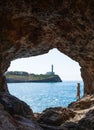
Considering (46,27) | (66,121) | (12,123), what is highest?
(46,27)

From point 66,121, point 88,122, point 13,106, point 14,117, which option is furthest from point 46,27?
point 14,117

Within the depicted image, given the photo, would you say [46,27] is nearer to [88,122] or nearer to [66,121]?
[66,121]

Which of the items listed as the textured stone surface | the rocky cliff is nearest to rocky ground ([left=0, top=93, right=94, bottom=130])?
the textured stone surface

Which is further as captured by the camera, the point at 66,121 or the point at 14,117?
the point at 66,121

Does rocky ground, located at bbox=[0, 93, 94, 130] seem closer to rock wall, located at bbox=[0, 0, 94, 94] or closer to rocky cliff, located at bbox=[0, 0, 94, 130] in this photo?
rocky cliff, located at bbox=[0, 0, 94, 130]

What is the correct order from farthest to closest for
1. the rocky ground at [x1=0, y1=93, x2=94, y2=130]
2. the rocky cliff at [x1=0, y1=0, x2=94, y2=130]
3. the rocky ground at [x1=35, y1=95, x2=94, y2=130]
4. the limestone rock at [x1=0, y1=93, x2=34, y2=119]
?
the rocky ground at [x1=35, y1=95, x2=94, y2=130]
the rocky cliff at [x1=0, y1=0, x2=94, y2=130]
the limestone rock at [x1=0, y1=93, x2=34, y2=119]
the rocky ground at [x1=0, y1=93, x2=94, y2=130]

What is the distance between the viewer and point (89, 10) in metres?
14.7

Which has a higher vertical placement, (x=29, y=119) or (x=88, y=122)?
(x=29, y=119)

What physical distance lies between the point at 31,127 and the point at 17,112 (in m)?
1.54

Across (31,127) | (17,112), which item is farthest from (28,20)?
(31,127)

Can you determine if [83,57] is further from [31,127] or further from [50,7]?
[31,127]

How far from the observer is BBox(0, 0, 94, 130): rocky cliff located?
15.2 meters

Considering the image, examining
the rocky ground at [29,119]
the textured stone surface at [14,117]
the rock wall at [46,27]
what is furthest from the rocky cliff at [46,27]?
the rocky ground at [29,119]

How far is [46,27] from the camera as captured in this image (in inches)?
720
